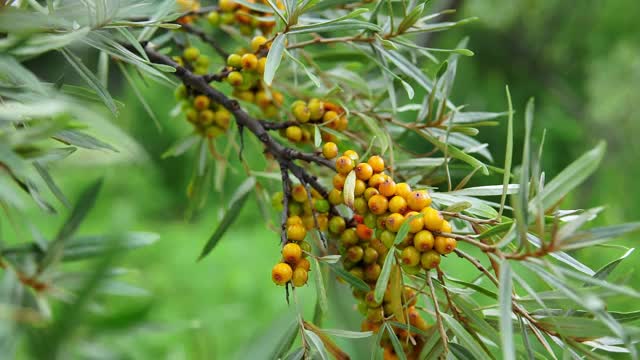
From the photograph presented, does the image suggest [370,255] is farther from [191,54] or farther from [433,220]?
[191,54]

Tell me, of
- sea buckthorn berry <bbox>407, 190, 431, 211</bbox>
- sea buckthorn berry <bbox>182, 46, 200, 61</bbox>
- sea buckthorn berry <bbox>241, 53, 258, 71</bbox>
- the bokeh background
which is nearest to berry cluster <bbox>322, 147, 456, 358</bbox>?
sea buckthorn berry <bbox>407, 190, 431, 211</bbox>

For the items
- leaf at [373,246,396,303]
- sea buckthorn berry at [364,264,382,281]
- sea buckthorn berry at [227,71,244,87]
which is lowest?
sea buckthorn berry at [364,264,382,281]

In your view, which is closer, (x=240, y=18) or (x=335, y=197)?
(x=335, y=197)

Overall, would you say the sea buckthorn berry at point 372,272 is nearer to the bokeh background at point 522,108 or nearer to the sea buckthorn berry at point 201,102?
the sea buckthorn berry at point 201,102

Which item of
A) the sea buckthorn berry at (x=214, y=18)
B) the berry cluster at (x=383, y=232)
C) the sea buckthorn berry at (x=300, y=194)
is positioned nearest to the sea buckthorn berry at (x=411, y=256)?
the berry cluster at (x=383, y=232)

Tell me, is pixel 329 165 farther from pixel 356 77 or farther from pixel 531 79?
pixel 531 79

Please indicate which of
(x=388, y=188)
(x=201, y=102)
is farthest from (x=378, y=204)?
(x=201, y=102)

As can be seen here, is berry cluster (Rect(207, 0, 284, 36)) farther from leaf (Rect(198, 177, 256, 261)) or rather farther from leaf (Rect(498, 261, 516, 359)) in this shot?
leaf (Rect(498, 261, 516, 359))

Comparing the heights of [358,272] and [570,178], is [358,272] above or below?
below
